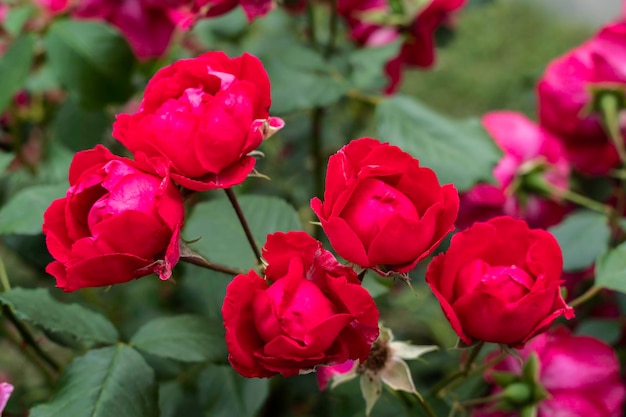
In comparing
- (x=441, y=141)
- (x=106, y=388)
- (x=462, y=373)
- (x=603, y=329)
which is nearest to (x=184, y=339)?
(x=106, y=388)

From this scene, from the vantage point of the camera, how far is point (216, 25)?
→ 0.78 m

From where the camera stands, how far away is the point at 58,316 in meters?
0.45

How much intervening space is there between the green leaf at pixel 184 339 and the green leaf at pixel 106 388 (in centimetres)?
1

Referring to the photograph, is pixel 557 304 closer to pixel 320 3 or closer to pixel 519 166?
pixel 519 166

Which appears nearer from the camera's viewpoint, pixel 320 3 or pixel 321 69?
pixel 321 69

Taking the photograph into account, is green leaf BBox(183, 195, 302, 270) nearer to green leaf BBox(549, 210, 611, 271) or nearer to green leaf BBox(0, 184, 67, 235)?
green leaf BBox(0, 184, 67, 235)

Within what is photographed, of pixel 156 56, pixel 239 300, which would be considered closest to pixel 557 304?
pixel 239 300

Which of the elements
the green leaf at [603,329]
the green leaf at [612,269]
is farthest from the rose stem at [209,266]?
the green leaf at [603,329]

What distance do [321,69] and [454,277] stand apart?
0.33 metres

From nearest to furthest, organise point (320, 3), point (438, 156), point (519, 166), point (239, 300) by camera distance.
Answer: point (239, 300) → point (438, 156) → point (519, 166) → point (320, 3)

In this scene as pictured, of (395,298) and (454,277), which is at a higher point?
(454,277)

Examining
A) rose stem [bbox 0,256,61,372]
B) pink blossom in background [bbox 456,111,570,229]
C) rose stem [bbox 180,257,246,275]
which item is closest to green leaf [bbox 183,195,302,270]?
rose stem [bbox 180,257,246,275]

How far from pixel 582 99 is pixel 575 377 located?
28 cm

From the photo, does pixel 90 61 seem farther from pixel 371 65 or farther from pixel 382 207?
pixel 382 207
